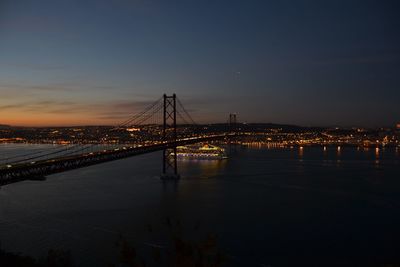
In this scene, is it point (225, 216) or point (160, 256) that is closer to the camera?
point (160, 256)

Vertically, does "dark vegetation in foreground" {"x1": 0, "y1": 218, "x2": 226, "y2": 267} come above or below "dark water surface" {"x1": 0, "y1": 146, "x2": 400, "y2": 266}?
above

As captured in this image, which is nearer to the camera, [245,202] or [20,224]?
[20,224]

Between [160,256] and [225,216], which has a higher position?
[160,256]

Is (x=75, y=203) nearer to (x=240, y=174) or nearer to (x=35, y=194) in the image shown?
(x=35, y=194)

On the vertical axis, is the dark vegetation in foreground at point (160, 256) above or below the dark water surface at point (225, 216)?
above

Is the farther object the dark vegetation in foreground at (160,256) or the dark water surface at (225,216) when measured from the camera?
the dark water surface at (225,216)

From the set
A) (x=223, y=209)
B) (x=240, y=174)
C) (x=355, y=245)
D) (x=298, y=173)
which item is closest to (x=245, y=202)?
(x=223, y=209)

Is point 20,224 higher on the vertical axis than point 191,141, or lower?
lower

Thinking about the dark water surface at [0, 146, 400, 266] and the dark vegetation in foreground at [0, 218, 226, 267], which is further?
the dark water surface at [0, 146, 400, 266]
